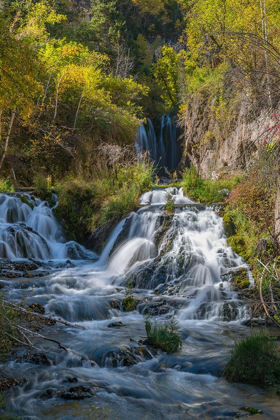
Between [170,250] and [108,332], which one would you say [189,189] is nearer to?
[170,250]

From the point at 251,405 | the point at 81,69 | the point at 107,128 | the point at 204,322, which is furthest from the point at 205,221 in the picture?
the point at 81,69

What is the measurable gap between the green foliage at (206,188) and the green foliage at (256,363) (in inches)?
323

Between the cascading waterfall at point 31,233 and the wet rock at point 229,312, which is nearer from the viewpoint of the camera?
the wet rock at point 229,312

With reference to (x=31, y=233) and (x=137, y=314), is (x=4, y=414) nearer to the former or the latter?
(x=137, y=314)

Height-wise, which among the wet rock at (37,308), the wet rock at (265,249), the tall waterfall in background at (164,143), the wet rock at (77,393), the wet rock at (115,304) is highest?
the tall waterfall in background at (164,143)

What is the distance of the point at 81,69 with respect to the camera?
21219 millimetres

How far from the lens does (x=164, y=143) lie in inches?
1201

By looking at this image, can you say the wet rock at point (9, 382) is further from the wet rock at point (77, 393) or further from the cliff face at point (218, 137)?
the cliff face at point (218, 137)

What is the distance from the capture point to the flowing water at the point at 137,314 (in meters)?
4.62

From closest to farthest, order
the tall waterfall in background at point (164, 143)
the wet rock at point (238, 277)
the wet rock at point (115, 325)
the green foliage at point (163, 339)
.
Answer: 1. the green foliage at point (163, 339)
2. the wet rock at point (115, 325)
3. the wet rock at point (238, 277)
4. the tall waterfall in background at point (164, 143)

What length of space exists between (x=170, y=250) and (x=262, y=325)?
4082 millimetres

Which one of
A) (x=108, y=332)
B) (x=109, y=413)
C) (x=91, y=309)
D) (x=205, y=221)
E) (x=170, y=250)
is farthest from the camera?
(x=205, y=221)

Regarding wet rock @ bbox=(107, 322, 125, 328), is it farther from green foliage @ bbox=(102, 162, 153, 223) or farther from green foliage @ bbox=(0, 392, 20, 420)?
green foliage @ bbox=(102, 162, 153, 223)

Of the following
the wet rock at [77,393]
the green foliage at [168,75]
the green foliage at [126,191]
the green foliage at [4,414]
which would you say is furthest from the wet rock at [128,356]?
the green foliage at [168,75]
